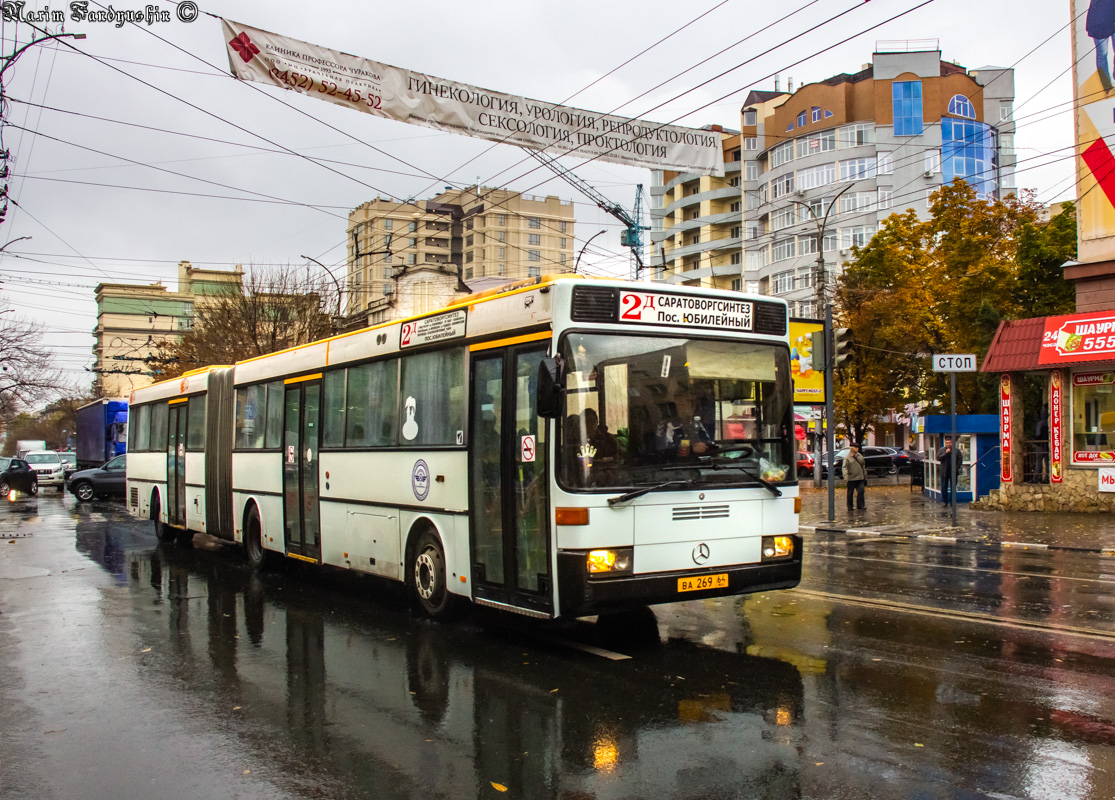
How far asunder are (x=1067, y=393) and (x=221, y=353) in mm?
35904

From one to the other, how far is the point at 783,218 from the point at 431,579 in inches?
2650

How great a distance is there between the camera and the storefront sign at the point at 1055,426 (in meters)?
23.3

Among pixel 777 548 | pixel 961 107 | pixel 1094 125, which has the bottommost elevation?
pixel 777 548

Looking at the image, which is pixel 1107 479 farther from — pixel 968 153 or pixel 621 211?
pixel 968 153

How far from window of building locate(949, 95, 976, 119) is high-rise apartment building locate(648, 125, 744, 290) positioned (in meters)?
18.0

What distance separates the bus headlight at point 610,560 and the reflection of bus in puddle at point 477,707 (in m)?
0.77

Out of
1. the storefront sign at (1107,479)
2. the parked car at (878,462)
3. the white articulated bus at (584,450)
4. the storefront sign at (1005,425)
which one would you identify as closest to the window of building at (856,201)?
the parked car at (878,462)

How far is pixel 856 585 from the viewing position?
11.9 metres

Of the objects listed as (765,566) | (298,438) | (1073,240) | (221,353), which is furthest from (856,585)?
(221,353)

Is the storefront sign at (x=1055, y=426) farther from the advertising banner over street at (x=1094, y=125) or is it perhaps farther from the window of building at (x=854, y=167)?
the window of building at (x=854, y=167)

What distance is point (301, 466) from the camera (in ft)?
42.7

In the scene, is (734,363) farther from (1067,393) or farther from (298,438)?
(1067,393)

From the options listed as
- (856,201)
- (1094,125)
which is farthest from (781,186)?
(1094,125)

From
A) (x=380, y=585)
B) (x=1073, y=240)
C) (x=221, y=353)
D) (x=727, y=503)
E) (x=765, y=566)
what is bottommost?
(x=380, y=585)
